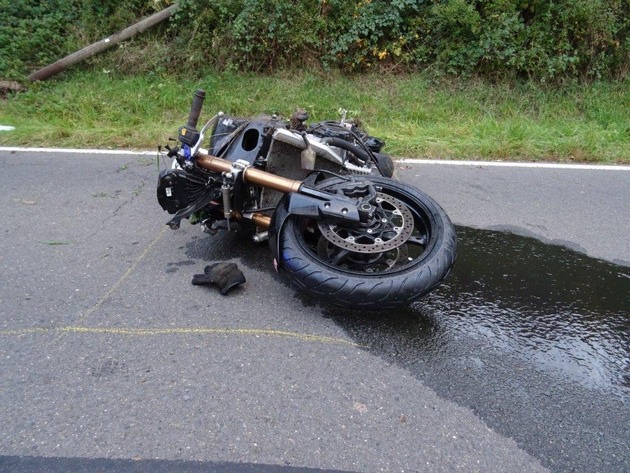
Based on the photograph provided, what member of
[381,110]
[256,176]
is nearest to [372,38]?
[381,110]

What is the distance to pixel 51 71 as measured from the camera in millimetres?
8797

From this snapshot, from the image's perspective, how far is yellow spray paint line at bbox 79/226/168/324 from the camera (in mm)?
3196

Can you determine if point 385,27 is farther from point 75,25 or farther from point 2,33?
point 2,33

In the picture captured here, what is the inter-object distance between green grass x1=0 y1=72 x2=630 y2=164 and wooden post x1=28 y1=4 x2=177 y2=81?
0.68 ft

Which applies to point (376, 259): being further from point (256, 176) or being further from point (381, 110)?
point (381, 110)

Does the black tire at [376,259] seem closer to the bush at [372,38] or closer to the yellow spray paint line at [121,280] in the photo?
the yellow spray paint line at [121,280]

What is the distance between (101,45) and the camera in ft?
30.0

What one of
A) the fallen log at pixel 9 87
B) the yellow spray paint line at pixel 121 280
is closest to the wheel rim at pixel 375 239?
the yellow spray paint line at pixel 121 280

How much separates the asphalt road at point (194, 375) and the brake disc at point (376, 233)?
1.46 feet

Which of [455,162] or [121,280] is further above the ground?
[455,162]

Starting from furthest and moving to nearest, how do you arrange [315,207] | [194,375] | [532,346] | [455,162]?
[455,162]
[315,207]
[532,346]
[194,375]

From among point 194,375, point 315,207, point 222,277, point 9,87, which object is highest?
point 315,207

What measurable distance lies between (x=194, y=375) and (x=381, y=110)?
6187mm

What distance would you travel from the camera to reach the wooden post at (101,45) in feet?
28.8
